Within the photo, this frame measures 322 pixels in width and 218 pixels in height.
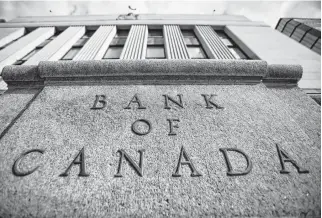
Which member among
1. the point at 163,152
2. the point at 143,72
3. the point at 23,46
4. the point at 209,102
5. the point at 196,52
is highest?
the point at 143,72

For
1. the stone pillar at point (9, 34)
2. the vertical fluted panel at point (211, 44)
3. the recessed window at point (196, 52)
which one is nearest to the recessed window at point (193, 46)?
the recessed window at point (196, 52)

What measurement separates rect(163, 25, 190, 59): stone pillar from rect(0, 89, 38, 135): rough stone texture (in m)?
4.02

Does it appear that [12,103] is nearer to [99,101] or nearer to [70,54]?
[99,101]

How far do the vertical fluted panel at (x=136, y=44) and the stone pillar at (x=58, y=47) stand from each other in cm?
236

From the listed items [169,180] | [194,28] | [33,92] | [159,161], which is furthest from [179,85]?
[194,28]

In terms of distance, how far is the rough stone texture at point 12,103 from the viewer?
9.47ft

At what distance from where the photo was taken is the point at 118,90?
10.4 ft

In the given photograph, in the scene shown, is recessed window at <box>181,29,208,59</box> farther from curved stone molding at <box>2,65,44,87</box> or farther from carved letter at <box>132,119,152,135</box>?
curved stone molding at <box>2,65,44,87</box>

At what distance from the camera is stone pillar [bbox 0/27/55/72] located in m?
4.97

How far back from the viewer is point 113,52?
6035 mm

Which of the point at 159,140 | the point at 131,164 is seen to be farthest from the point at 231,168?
the point at 131,164

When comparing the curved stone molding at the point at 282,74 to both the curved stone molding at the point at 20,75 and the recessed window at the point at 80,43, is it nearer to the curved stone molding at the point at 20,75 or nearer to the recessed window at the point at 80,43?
the curved stone molding at the point at 20,75

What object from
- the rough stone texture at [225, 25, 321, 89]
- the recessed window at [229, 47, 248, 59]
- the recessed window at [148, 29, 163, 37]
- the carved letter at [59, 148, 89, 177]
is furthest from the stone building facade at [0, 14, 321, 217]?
the recessed window at [148, 29, 163, 37]

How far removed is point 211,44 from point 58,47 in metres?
5.87
